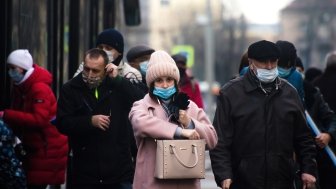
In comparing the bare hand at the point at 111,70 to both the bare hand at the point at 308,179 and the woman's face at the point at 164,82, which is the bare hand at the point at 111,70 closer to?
the woman's face at the point at 164,82

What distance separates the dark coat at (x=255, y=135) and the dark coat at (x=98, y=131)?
34.7 inches

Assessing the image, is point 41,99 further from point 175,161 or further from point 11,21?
point 175,161

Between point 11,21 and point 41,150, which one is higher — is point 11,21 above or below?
above

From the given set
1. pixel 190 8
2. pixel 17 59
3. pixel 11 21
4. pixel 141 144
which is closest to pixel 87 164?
pixel 141 144

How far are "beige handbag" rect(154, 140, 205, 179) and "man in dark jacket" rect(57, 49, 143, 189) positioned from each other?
1.27 m

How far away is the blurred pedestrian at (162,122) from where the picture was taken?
8.09 meters

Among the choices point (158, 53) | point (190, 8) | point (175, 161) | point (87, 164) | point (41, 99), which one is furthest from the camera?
point (190, 8)

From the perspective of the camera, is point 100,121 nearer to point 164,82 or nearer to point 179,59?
point 164,82

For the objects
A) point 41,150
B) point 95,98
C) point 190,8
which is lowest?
point 190,8

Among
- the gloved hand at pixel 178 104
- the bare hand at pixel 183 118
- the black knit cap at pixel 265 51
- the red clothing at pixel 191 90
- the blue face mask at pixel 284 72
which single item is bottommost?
the red clothing at pixel 191 90

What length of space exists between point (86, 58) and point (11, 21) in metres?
2.88

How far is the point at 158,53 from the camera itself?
8562mm

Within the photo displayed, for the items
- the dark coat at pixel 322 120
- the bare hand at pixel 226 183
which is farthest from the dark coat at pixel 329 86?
the bare hand at pixel 226 183

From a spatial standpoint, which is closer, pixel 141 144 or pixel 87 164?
pixel 141 144
